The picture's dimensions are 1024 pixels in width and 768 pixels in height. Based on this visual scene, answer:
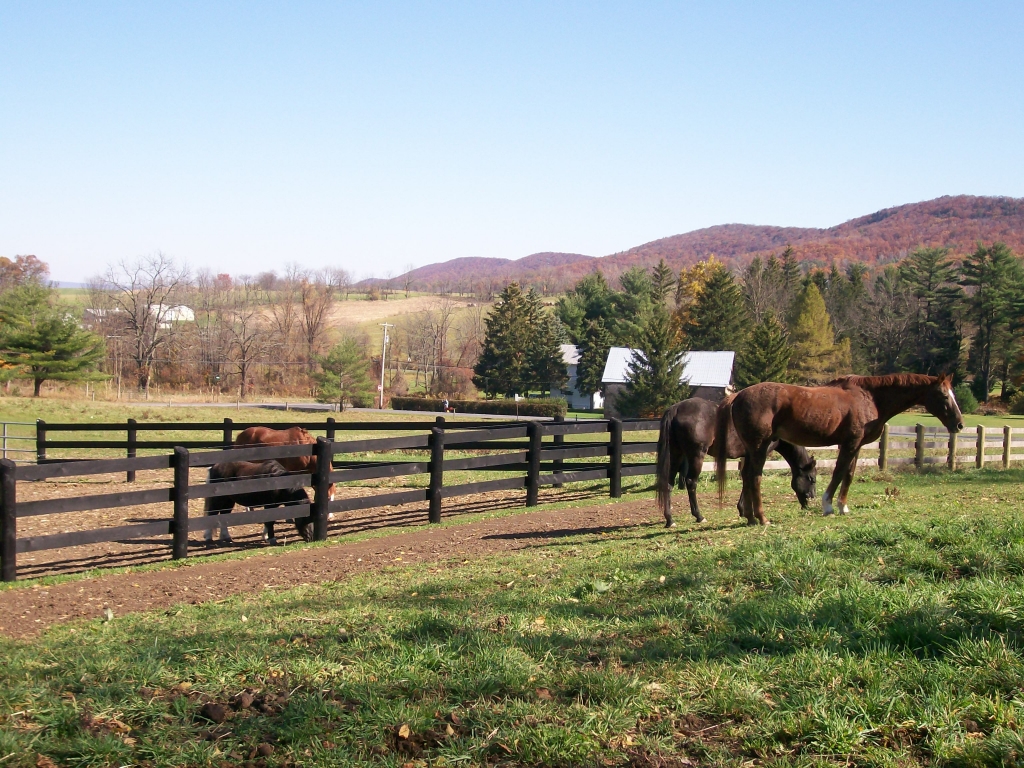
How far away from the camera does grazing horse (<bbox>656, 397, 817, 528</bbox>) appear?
10.6 meters

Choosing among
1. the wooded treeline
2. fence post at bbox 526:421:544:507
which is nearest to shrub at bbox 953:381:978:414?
the wooded treeline

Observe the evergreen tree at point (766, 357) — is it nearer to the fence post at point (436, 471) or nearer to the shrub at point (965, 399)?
the shrub at point (965, 399)

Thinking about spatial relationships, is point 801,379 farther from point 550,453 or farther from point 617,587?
point 617,587

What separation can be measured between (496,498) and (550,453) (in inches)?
54.6

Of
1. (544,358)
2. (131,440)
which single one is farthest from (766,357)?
(131,440)

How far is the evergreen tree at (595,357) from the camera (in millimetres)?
73500

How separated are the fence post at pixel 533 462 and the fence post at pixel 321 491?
11.7 ft

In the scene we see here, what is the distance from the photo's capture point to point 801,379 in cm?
6681

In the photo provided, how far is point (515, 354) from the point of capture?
7506cm

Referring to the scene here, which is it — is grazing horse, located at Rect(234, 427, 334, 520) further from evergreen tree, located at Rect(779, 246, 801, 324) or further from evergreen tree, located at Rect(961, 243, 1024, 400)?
evergreen tree, located at Rect(779, 246, 801, 324)

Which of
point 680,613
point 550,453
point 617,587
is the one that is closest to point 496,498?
point 550,453

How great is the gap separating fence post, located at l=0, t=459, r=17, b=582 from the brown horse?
25.4 ft

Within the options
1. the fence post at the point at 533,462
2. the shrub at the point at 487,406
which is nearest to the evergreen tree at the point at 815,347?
the shrub at the point at 487,406

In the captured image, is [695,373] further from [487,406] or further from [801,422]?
[801,422]
